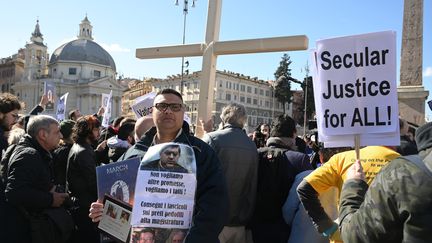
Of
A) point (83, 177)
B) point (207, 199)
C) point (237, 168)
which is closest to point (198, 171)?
point (207, 199)

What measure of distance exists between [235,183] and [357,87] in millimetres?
1689

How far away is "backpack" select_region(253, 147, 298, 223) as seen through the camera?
13.3ft

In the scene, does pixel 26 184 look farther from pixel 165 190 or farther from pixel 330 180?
pixel 330 180

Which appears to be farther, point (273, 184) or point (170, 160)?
point (273, 184)

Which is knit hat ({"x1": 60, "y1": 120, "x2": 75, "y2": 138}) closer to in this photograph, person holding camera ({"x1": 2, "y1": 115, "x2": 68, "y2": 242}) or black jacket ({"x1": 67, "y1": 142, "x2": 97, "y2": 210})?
black jacket ({"x1": 67, "y1": 142, "x2": 97, "y2": 210})

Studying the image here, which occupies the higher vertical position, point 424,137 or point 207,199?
point 424,137

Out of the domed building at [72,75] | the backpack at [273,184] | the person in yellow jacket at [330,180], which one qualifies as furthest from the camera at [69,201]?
the domed building at [72,75]

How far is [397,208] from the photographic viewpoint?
1707mm

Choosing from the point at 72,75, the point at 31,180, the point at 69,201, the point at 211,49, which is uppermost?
the point at 72,75

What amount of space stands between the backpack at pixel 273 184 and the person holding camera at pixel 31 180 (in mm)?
1851

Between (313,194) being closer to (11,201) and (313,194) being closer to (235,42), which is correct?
(235,42)

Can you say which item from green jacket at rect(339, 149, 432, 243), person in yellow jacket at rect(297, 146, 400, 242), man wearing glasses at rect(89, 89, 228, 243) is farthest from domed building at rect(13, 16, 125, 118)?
green jacket at rect(339, 149, 432, 243)

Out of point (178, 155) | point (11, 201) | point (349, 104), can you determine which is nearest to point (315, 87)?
point (349, 104)

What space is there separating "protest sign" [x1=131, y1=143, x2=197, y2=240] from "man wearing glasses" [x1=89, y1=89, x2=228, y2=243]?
126mm
